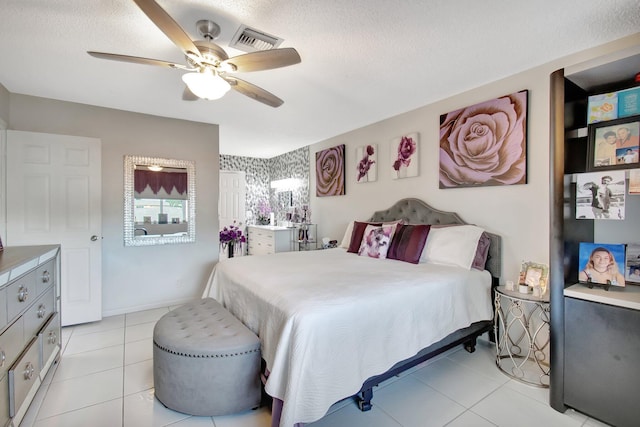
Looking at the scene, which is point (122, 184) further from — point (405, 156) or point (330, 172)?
point (405, 156)

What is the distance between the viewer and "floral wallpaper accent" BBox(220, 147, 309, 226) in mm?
5781

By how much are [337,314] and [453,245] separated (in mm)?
1577

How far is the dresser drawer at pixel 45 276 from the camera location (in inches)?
77.4

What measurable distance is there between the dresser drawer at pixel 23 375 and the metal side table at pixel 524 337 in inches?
119

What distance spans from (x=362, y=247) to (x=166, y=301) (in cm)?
259

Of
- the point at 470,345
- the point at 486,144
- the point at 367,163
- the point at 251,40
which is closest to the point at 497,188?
the point at 486,144

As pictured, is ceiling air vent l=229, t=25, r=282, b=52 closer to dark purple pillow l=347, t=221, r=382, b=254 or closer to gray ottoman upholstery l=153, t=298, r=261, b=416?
gray ottoman upholstery l=153, t=298, r=261, b=416

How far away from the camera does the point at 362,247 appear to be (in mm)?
3244

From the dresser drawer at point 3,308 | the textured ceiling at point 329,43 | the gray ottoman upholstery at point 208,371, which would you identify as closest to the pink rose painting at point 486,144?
the textured ceiling at point 329,43

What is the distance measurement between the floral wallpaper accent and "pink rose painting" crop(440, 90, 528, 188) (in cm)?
307

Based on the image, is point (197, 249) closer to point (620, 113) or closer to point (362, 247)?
point (362, 247)

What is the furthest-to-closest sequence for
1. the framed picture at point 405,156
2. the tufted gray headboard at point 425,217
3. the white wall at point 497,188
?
the framed picture at point 405,156, the tufted gray headboard at point 425,217, the white wall at point 497,188

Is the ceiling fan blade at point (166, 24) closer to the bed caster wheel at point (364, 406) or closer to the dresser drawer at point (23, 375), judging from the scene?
the dresser drawer at point (23, 375)

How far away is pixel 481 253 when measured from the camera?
261cm
